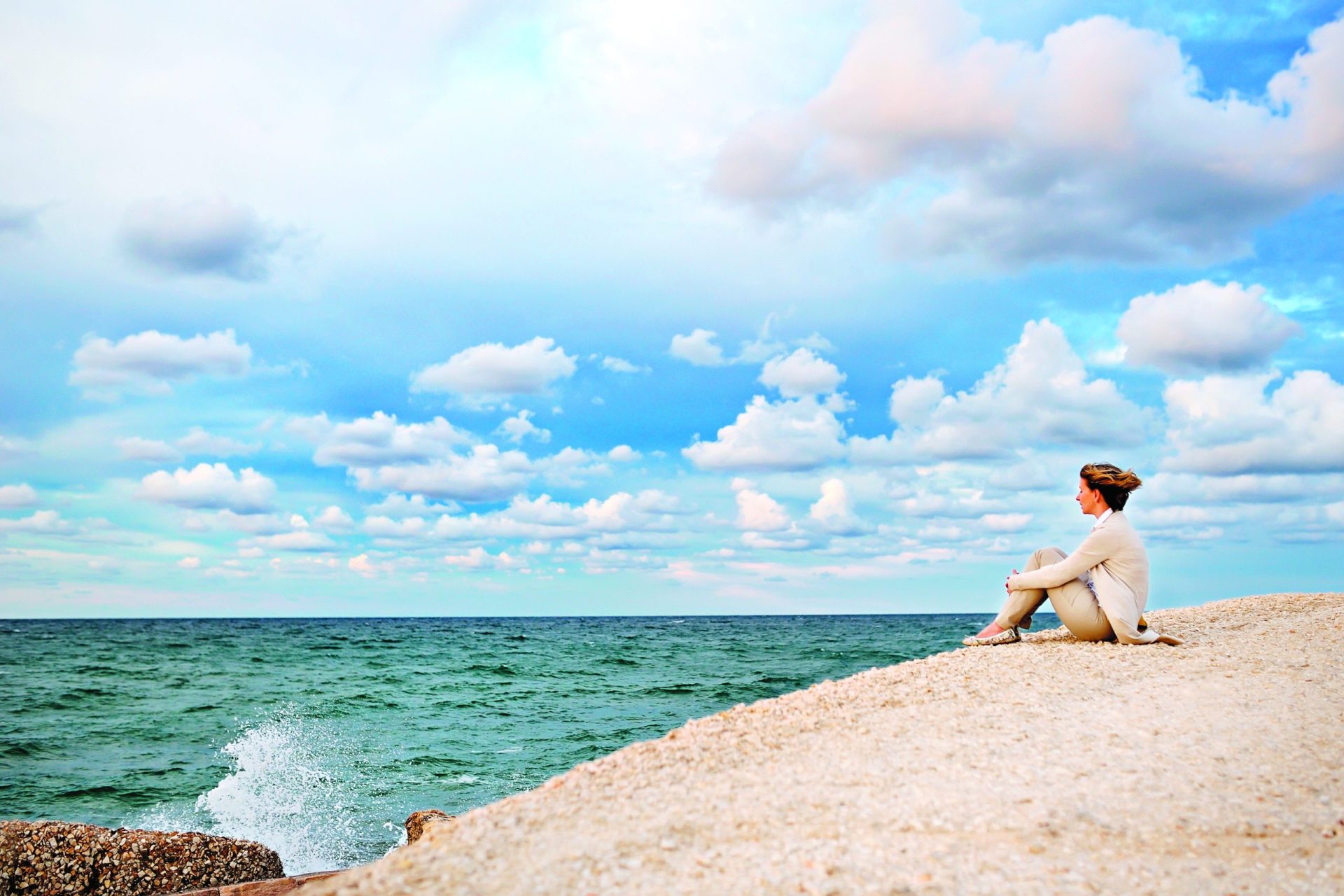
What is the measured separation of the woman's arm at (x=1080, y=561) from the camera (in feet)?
25.6

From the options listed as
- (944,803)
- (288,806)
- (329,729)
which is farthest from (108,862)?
(329,729)

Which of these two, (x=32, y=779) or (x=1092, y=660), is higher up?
(x=1092, y=660)

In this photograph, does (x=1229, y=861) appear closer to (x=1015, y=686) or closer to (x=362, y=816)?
(x=1015, y=686)

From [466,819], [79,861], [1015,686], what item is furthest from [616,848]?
[79,861]

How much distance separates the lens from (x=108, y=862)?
6977 mm

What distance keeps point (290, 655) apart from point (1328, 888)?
3795 cm

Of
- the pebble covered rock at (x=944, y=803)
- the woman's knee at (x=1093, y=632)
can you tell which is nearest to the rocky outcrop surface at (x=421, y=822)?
the pebble covered rock at (x=944, y=803)

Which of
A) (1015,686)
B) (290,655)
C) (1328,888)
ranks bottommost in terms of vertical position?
(290,655)

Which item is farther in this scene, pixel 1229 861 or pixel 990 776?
pixel 990 776

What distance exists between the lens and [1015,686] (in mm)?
6508

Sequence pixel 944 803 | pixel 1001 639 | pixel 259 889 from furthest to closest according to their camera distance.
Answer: pixel 1001 639, pixel 259 889, pixel 944 803

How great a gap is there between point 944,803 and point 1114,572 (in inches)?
178

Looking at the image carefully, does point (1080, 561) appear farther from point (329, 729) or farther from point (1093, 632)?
point (329, 729)

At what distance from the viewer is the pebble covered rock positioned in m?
3.62
